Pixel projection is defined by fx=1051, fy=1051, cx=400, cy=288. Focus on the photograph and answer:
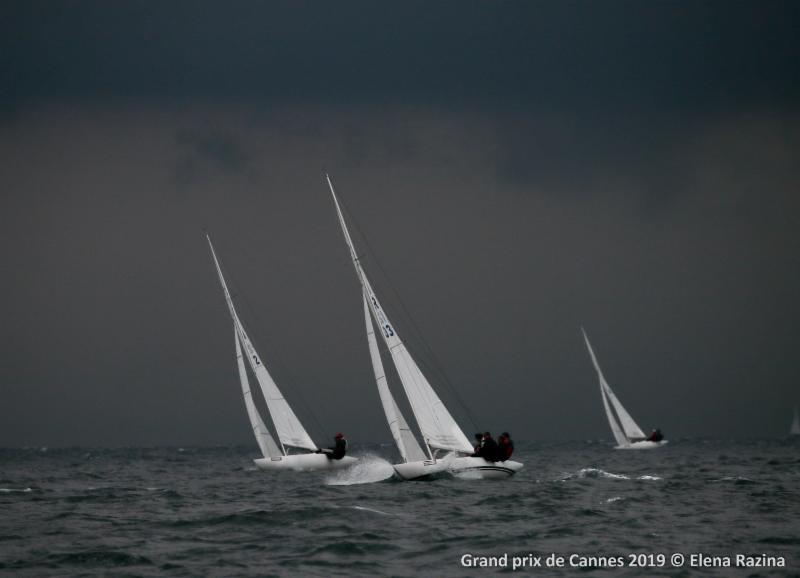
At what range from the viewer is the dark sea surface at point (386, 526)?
834 inches

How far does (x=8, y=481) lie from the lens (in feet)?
163

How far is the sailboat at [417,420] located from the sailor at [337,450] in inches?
485

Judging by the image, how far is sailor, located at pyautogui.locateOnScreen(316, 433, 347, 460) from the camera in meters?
51.4

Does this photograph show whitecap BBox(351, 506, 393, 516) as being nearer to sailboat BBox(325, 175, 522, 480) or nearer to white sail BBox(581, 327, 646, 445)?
sailboat BBox(325, 175, 522, 480)

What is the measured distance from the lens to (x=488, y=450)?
37844 mm

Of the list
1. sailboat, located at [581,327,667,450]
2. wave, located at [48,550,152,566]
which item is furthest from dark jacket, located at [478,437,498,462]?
sailboat, located at [581,327,667,450]

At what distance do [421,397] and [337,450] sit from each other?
14.6 m

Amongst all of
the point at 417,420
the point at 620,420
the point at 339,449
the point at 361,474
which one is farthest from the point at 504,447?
the point at 620,420

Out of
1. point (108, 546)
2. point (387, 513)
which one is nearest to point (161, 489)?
point (387, 513)

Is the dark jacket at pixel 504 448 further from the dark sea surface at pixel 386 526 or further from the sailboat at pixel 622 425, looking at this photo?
the sailboat at pixel 622 425

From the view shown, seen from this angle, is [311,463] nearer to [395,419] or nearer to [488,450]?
[395,419]

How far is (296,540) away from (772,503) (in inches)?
610

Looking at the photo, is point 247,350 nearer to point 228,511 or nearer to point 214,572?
point 228,511

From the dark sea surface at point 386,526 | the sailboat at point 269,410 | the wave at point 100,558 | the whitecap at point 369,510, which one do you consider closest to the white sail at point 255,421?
the sailboat at point 269,410
